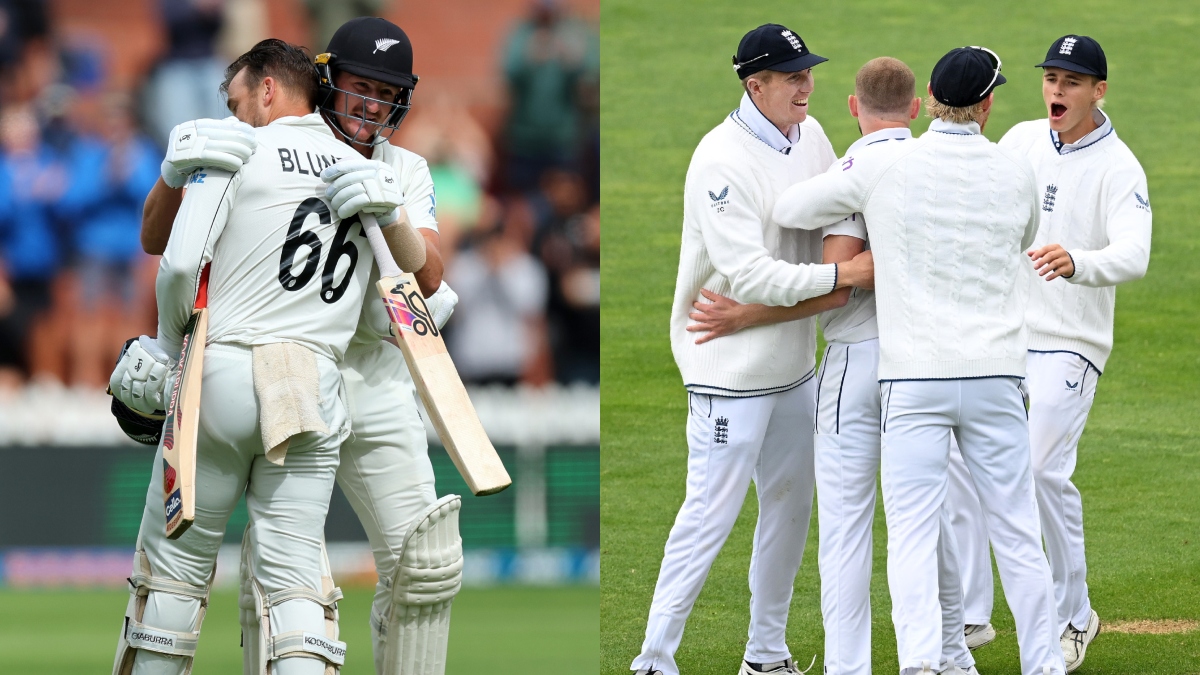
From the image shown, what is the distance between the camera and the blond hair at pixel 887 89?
14.1 feet

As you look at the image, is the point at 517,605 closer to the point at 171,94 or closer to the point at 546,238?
the point at 546,238

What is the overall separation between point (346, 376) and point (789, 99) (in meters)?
1.46

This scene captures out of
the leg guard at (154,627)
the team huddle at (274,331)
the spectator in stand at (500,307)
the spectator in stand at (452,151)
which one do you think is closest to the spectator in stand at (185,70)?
the spectator in stand at (452,151)

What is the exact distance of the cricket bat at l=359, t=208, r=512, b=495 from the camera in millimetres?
3822

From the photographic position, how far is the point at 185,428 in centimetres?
364

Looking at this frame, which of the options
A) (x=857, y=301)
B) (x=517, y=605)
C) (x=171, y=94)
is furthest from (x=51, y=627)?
(x=857, y=301)

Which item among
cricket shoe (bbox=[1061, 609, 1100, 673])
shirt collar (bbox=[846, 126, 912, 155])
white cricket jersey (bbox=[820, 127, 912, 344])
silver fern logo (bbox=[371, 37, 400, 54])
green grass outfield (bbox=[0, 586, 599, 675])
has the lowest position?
green grass outfield (bbox=[0, 586, 599, 675])

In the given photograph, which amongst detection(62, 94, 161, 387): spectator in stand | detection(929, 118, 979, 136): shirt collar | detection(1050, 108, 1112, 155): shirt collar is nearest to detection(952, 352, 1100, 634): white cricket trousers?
detection(1050, 108, 1112, 155): shirt collar

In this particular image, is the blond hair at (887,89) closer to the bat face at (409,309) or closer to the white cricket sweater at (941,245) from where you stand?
the white cricket sweater at (941,245)

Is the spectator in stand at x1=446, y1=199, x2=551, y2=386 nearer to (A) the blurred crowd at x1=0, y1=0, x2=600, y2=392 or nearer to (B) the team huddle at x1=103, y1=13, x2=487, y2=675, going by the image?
(A) the blurred crowd at x1=0, y1=0, x2=600, y2=392

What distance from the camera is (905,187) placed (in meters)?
4.07

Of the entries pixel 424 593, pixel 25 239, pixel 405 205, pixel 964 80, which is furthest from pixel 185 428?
pixel 25 239

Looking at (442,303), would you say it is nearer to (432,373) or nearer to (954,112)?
(432,373)

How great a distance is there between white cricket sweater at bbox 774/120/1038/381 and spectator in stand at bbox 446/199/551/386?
17.0ft
